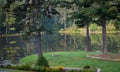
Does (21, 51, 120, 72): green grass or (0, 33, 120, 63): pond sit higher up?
(21, 51, 120, 72): green grass

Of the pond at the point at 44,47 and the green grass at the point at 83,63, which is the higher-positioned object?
the green grass at the point at 83,63

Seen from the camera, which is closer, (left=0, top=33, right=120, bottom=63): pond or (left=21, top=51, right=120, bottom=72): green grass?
(left=21, top=51, right=120, bottom=72): green grass

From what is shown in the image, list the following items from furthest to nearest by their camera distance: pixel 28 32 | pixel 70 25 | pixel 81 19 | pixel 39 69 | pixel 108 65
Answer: pixel 70 25, pixel 81 19, pixel 28 32, pixel 108 65, pixel 39 69

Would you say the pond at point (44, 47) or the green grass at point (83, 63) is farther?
the pond at point (44, 47)

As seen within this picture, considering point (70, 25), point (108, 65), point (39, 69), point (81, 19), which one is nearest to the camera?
point (39, 69)

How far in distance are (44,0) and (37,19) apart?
191 centimetres

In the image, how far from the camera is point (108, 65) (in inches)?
1049

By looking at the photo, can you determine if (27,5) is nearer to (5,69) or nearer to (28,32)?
(28,32)

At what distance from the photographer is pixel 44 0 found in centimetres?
2839

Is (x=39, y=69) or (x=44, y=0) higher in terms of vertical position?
(x=44, y=0)

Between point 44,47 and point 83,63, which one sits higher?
point 83,63

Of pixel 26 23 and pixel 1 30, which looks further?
pixel 1 30

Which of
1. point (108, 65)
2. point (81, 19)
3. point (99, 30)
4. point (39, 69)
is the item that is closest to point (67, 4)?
point (81, 19)

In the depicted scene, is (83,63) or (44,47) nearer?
(83,63)
